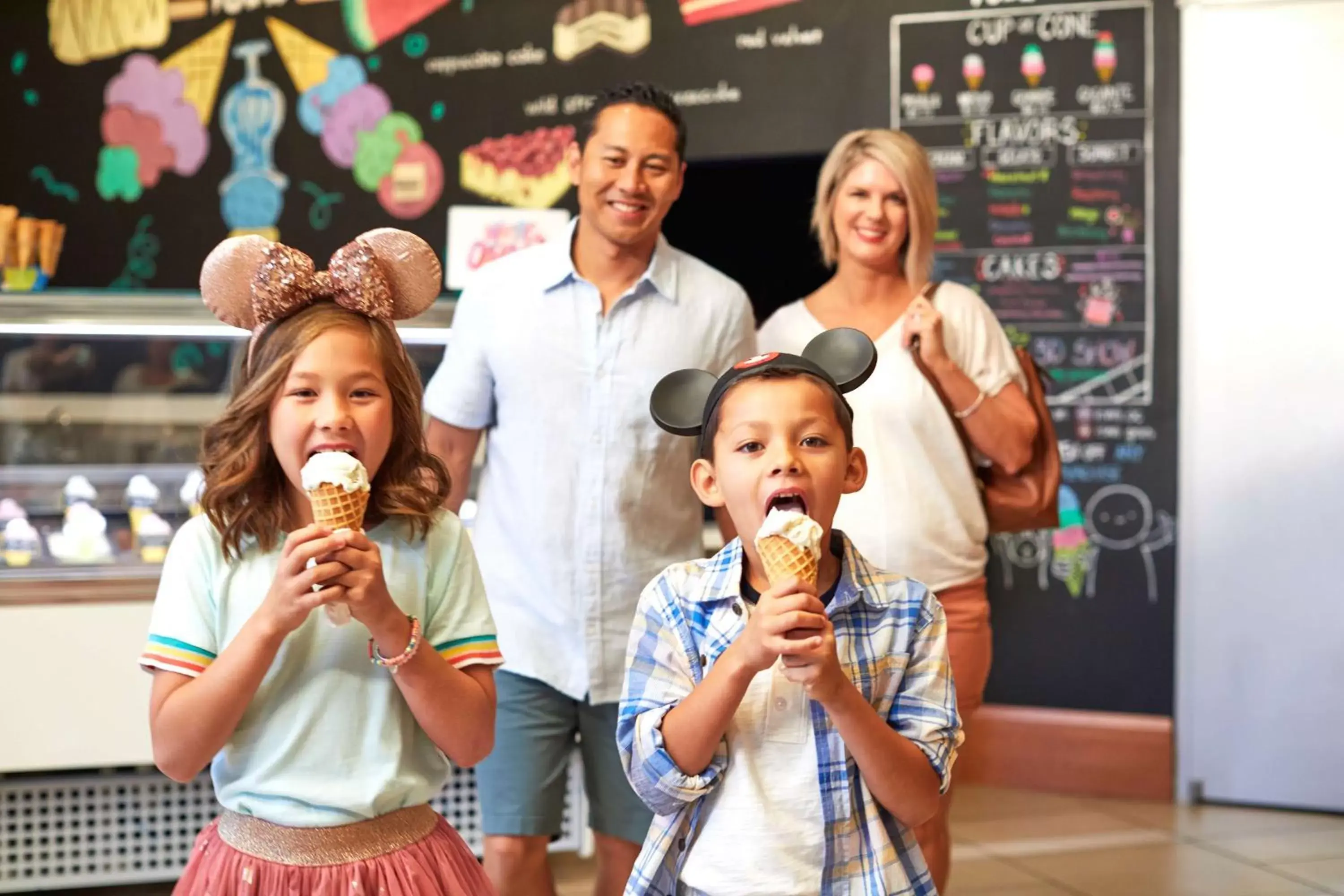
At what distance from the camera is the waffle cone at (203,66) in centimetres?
542

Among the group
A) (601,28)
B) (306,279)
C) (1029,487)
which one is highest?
(601,28)

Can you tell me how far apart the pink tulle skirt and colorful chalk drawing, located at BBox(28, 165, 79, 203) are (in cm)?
438

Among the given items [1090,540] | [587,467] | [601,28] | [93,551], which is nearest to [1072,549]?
[1090,540]

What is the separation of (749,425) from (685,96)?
372 centimetres

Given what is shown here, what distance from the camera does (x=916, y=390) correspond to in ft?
9.08

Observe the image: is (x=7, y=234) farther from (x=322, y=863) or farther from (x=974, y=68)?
(x=974, y=68)

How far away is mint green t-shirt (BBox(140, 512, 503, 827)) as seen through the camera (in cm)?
166

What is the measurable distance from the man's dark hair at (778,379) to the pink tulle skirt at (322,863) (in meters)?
0.62

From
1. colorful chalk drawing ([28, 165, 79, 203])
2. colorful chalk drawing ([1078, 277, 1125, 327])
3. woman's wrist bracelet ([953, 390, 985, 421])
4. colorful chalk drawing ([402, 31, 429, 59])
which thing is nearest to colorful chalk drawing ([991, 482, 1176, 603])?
colorful chalk drawing ([1078, 277, 1125, 327])

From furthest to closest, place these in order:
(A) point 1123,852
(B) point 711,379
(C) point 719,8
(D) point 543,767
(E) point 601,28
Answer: (E) point 601,28 < (C) point 719,8 < (A) point 1123,852 < (D) point 543,767 < (B) point 711,379

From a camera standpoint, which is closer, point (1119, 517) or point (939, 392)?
point (939, 392)

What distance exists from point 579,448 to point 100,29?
12.8 feet

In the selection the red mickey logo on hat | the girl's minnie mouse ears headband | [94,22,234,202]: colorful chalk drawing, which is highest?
[94,22,234,202]: colorful chalk drawing

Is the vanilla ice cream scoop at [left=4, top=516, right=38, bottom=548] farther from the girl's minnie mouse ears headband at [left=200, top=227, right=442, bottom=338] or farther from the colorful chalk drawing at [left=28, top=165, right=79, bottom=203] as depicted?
the colorful chalk drawing at [left=28, top=165, right=79, bottom=203]
